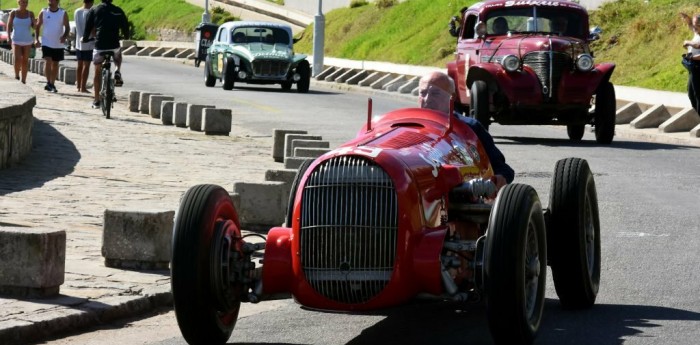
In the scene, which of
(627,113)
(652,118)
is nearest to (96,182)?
(652,118)

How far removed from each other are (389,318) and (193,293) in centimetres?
159

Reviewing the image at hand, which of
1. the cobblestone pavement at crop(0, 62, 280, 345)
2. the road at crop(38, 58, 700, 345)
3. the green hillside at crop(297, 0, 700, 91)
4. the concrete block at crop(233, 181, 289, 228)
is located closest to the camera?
the road at crop(38, 58, 700, 345)

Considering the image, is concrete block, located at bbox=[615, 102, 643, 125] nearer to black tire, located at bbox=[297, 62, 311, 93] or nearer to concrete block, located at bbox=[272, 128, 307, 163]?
concrete block, located at bbox=[272, 128, 307, 163]

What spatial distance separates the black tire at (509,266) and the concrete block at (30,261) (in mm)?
2350

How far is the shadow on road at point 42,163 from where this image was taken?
15.0 metres

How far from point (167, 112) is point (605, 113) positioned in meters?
6.67

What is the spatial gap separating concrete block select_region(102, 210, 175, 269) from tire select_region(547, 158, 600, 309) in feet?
7.53

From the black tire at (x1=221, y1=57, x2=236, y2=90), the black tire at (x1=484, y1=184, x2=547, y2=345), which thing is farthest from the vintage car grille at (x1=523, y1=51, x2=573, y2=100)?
the black tire at (x1=221, y1=57, x2=236, y2=90)

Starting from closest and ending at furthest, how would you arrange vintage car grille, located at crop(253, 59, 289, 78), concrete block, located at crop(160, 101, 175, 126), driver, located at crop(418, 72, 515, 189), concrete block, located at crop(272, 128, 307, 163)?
driver, located at crop(418, 72, 515, 189) → concrete block, located at crop(272, 128, 307, 163) → concrete block, located at crop(160, 101, 175, 126) → vintage car grille, located at crop(253, 59, 289, 78)

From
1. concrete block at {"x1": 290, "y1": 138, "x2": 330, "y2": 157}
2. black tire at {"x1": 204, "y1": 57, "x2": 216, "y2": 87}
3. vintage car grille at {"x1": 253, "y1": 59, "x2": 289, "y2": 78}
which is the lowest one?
black tire at {"x1": 204, "y1": 57, "x2": 216, "y2": 87}

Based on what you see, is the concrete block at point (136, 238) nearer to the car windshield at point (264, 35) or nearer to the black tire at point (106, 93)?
the black tire at point (106, 93)

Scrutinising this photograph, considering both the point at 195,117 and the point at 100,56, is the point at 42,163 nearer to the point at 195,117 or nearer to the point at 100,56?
the point at 195,117

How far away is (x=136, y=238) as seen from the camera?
9.89 metres

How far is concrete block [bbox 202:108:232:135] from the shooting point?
75.8ft
